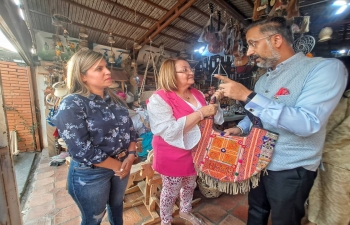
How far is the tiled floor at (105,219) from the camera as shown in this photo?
5.93 feet

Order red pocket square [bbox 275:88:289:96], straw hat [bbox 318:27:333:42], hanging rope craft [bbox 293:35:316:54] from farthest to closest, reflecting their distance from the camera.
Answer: straw hat [bbox 318:27:333:42] → hanging rope craft [bbox 293:35:316:54] → red pocket square [bbox 275:88:289:96]

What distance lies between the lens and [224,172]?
104 cm

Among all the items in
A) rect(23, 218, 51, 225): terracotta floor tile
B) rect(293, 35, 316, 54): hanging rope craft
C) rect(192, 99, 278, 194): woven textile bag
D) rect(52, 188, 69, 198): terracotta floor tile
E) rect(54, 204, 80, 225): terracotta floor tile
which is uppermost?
rect(293, 35, 316, 54): hanging rope craft

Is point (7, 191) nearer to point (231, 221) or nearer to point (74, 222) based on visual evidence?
point (74, 222)

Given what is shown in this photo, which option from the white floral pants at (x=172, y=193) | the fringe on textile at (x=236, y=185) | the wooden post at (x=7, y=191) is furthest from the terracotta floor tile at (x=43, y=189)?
the fringe on textile at (x=236, y=185)

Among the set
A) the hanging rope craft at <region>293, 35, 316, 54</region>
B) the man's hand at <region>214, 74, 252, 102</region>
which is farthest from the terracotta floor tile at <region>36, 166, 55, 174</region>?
the hanging rope craft at <region>293, 35, 316, 54</region>

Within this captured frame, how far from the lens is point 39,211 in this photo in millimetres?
1995

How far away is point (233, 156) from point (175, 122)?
475 mm

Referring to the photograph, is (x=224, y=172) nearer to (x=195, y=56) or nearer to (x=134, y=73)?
(x=134, y=73)

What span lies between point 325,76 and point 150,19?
3941 mm

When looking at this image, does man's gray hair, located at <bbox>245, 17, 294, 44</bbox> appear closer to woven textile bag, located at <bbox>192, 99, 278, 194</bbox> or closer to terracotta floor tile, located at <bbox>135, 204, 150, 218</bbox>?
woven textile bag, located at <bbox>192, 99, 278, 194</bbox>

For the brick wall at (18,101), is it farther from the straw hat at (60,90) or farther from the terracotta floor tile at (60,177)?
the straw hat at (60,90)

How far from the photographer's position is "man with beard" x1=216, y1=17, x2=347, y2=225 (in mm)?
767

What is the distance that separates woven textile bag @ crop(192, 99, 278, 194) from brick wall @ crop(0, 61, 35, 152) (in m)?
4.96
